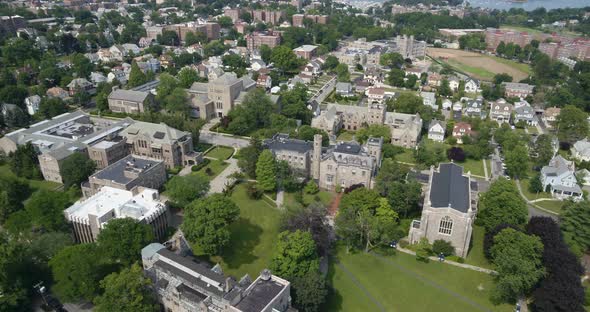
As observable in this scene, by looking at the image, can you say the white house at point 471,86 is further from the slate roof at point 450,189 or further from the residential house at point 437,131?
the slate roof at point 450,189

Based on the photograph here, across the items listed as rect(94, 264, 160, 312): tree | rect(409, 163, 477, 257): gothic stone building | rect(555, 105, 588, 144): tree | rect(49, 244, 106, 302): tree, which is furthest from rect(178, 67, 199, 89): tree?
rect(555, 105, 588, 144): tree

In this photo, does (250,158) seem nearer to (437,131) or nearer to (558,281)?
(437,131)

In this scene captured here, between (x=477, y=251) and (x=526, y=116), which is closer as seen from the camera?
(x=477, y=251)

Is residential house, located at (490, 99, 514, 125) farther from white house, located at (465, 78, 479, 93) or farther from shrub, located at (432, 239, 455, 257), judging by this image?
shrub, located at (432, 239, 455, 257)

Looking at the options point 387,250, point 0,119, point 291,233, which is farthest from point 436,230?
point 0,119

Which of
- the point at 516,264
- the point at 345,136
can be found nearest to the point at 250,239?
the point at 516,264

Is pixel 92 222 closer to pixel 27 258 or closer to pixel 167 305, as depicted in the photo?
pixel 27 258
